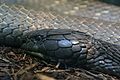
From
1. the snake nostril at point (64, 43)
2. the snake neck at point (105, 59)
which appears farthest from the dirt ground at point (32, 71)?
the snake nostril at point (64, 43)

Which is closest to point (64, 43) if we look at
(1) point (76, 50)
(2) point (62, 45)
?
(2) point (62, 45)

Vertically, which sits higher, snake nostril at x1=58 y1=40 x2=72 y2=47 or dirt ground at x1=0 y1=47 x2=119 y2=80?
snake nostril at x1=58 y1=40 x2=72 y2=47

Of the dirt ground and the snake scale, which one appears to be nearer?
the dirt ground

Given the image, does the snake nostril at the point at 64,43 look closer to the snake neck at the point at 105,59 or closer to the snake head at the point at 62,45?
the snake head at the point at 62,45

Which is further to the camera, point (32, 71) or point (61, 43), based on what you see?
point (61, 43)

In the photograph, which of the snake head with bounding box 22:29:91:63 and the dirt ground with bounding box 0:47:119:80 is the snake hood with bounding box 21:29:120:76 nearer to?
the snake head with bounding box 22:29:91:63

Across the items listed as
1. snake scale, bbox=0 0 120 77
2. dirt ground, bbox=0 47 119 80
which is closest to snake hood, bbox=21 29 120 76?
snake scale, bbox=0 0 120 77

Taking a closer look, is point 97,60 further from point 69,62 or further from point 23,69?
point 23,69

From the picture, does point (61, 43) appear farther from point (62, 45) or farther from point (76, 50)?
point (76, 50)

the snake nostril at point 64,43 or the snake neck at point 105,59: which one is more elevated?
the snake nostril at point 64,43
